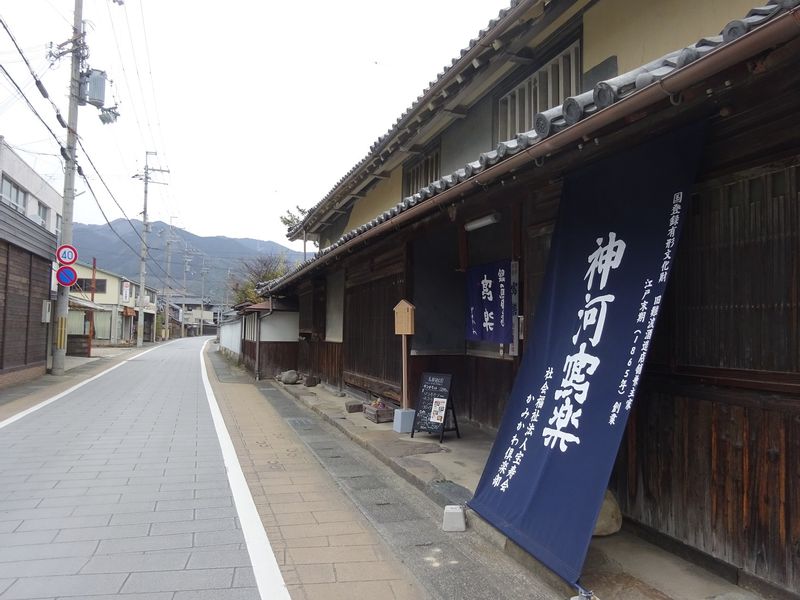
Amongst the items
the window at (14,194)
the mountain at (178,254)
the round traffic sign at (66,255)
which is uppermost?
the mountain at (178,254)

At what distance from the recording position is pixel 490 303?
7812 millimetres

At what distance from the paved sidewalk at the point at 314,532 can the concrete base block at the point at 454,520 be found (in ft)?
2.19

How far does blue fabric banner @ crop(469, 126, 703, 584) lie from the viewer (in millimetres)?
3619

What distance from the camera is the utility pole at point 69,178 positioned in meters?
19.7

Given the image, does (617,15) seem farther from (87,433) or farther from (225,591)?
(87,433)

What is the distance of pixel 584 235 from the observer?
14.7 ft

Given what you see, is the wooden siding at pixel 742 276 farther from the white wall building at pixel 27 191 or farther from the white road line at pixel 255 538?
the white wall building at pixel 27 191

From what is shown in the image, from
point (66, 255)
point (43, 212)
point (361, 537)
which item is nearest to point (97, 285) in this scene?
point (43, 212)

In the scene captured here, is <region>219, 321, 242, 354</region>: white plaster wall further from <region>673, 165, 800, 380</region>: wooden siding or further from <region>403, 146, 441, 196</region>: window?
<region>673, 165, 800, 380</region>: wooden siding

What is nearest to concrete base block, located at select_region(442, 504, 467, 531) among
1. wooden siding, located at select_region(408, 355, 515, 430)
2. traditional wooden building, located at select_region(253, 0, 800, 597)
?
traditional wooden building, located at select_region(253, 0, 800, 597)

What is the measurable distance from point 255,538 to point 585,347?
354 cm

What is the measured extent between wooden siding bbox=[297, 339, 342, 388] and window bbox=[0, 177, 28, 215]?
14.1 meters

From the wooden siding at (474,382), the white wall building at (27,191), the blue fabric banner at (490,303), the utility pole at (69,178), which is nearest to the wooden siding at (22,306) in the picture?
the utility pole at (69,178)

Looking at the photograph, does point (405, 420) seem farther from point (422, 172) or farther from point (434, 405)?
point (422, 172)
